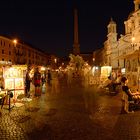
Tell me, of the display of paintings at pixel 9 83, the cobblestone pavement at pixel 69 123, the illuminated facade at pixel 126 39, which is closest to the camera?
the cobblestone pavement at pixel 69 123

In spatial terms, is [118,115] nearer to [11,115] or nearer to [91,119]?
[91,119]

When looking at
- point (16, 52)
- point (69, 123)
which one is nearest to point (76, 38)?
point (16, 52)

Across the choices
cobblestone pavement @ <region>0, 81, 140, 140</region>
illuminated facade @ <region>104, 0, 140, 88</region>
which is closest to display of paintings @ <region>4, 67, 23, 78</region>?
cobblestone pavement @ <region>0, 81, 140, 140</region>

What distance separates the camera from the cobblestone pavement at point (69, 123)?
852 cm

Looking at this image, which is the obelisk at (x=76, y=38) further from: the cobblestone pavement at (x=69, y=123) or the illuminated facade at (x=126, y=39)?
the cobblestone pavement at (x=69, y=123)

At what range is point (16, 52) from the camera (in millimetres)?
77250

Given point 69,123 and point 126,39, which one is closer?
point 69,123

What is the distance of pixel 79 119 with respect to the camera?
1097cm

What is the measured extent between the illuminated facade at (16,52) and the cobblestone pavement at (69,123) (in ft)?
142

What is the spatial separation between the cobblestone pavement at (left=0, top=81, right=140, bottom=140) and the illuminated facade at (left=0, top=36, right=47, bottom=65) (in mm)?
43172

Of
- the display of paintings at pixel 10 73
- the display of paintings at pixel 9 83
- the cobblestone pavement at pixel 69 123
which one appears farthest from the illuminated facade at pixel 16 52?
the cobblestone pavement at pixel 69 123

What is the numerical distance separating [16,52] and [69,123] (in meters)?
69.4

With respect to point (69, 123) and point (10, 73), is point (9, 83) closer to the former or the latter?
point (10, 73)

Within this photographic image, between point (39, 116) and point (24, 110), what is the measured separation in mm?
1906
